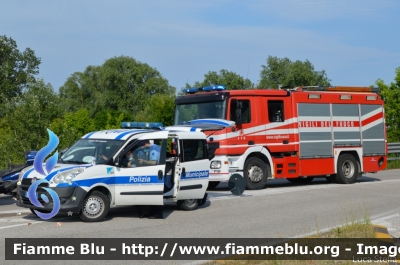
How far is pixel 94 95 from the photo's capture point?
79625 mm

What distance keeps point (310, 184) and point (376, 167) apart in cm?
256

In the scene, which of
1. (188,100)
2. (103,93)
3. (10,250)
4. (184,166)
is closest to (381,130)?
(188,100)

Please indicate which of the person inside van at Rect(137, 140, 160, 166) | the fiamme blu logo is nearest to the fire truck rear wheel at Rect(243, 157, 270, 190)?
the person inside van at Rect(137, 140, 160, 166)

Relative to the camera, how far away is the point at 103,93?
3105 inches

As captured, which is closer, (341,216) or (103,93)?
(341,216)

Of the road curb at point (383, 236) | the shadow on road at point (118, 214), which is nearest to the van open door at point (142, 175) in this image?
the shadow on road at point (118, 214)

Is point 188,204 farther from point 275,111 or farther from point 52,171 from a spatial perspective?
point 275,111

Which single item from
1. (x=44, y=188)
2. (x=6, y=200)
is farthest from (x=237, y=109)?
(x=44, y=188)

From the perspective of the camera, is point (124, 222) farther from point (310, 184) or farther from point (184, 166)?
point (310, 184)

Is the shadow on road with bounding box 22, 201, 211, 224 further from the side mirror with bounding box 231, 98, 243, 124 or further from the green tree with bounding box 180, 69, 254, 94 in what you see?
the green tree with bounding box 180, 69, 254, 94

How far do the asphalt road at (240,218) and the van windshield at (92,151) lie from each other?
1195 mm

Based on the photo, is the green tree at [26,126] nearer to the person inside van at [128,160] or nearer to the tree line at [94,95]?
the tree line at [94,95]

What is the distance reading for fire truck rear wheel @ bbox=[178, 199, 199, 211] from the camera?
14.2 metres

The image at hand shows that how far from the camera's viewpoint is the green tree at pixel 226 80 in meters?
55.6
